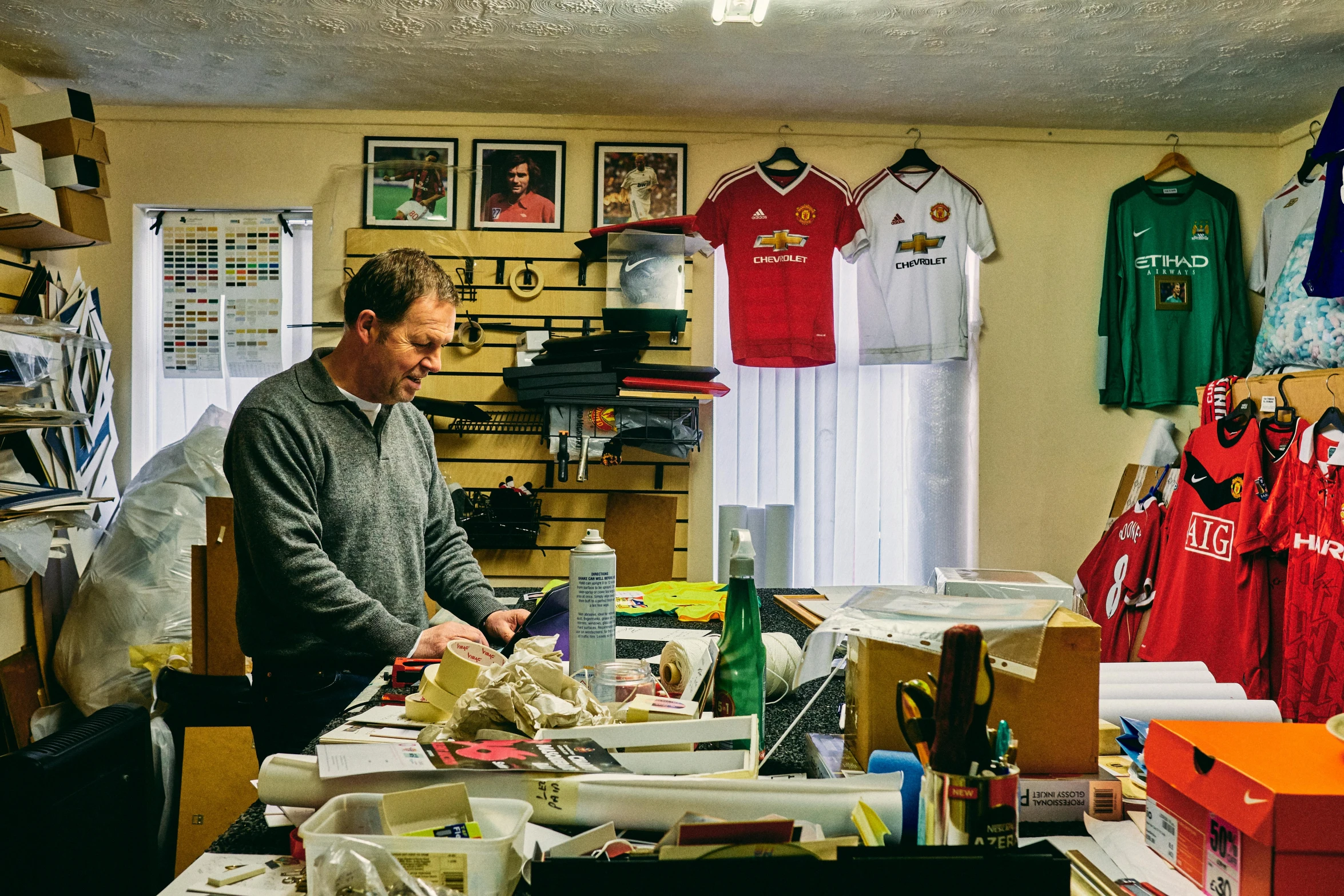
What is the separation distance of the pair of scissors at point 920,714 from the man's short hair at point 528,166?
12.3ft

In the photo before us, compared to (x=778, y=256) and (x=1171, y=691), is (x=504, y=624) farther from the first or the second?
(x=778, y=256)

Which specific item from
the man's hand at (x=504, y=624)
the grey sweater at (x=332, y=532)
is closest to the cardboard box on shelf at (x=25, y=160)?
the grey sweater at (x=332, y=532)

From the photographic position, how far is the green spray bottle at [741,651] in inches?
46.4

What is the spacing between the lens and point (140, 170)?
4.11 meters

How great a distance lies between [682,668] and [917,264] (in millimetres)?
3236

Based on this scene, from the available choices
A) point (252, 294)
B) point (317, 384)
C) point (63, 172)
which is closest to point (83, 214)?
point (63, 172)

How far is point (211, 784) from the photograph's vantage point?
298 cm

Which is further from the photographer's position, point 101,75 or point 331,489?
point 101,75

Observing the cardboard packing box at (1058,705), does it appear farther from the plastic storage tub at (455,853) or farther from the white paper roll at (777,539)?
the white paper roll at (777,539)

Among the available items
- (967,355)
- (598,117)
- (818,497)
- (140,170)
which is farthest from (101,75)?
(967,355)

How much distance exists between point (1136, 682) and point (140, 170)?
4368 millimetres

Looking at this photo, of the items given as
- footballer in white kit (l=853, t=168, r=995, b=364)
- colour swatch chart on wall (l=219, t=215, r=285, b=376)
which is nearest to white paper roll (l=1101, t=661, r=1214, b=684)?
footballer in white kit (l=853, t=168, r=995, b=364)

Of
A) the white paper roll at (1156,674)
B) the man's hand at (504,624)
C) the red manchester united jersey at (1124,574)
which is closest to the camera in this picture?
the white paper roll at (1156,674)

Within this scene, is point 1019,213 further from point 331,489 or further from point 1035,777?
point 1035,777
